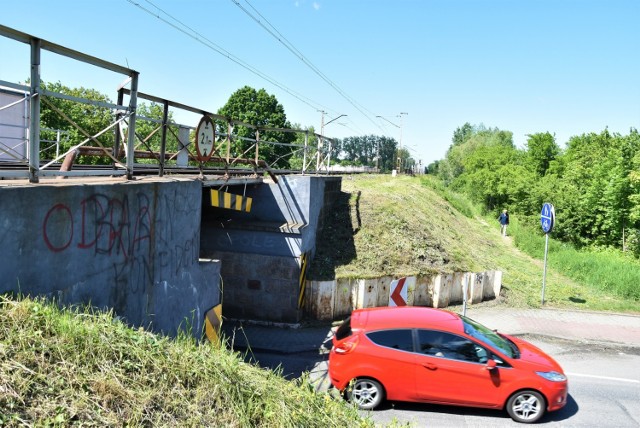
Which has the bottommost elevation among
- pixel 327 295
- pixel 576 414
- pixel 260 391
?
pixel 576 414

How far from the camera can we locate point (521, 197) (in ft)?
128

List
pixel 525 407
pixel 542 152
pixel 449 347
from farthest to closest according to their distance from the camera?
pixel 542 152 < pixel 449 347 < pixel 525 407

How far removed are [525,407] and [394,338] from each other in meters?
2.22

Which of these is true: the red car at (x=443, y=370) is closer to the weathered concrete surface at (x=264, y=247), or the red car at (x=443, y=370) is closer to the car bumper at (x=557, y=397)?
the car bumper at (x=557, y=397)

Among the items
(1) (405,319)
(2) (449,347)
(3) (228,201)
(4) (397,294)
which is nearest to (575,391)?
(2) (449,347)

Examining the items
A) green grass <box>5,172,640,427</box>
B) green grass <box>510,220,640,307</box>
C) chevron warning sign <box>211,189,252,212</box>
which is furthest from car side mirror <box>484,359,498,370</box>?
green grass <box>510,220,640,307</box>

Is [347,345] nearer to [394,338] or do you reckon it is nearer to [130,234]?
[394,338]

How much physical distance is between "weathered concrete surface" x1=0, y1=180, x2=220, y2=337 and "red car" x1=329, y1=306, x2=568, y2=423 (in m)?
2.79

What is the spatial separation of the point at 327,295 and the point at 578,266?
11.7 m

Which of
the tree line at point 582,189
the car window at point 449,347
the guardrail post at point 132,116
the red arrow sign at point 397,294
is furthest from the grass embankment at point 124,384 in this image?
the tree line at point 582,189

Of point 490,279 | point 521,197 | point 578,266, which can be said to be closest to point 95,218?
point 490,279

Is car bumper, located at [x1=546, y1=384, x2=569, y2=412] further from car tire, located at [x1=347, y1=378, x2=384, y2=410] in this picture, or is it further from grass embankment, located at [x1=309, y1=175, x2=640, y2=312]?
grass embankment, located at [x1=309, y1=175, x2=640, y2=312]

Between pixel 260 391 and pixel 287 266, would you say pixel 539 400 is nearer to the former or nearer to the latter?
pixel 260 391

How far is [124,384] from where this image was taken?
3.40m
